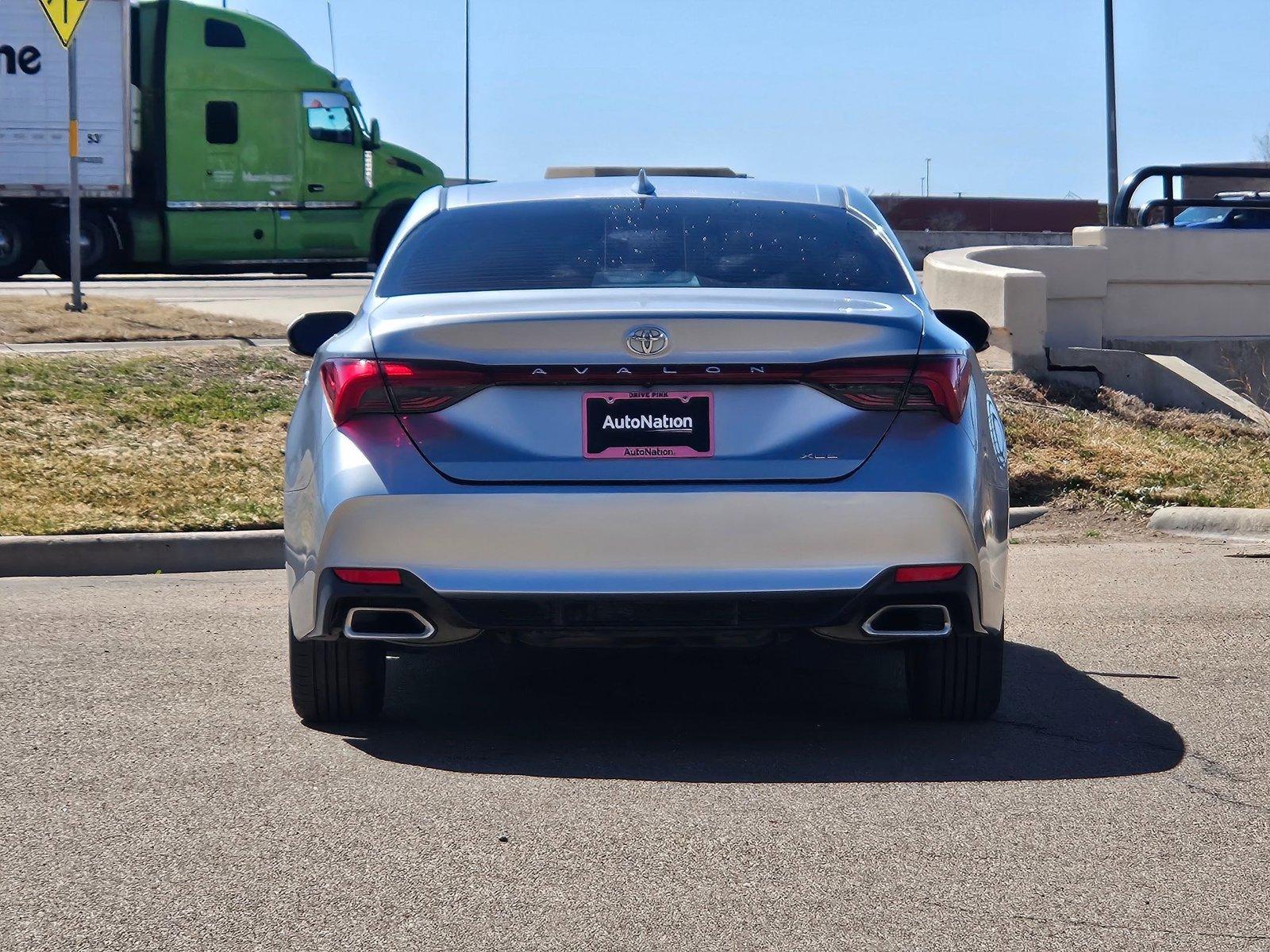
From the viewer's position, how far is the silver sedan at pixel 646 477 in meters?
4.50

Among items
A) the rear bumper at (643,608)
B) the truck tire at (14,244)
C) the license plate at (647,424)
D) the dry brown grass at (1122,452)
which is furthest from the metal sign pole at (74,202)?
the truck tire at (14,244)

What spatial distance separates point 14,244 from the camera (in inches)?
1010

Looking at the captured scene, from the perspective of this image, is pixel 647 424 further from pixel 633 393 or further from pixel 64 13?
pixel 64 13

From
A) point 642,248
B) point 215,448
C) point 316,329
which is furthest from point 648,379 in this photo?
point 215,448

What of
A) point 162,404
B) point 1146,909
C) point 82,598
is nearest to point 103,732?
point 82,598

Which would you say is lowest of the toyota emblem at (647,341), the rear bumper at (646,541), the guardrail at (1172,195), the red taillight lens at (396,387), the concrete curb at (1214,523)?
Result: the concrete curb at (1214,523)

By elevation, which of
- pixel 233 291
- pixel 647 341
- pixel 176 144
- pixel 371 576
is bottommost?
pixel 371 576

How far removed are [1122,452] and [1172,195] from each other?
7.83 metres

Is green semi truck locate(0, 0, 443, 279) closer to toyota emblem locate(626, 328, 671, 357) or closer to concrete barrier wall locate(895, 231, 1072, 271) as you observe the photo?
concrete barrier wall locate(895, 231, 1072, 271)

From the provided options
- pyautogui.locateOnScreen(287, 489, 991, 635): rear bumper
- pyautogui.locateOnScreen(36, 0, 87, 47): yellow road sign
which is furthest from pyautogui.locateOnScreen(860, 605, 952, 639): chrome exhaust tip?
pyautogui.locateOnScreen(36, 0, 87, 47): yellow road sign

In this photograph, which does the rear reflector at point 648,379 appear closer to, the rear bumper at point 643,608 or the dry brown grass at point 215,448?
the rear bumper at point 643,608

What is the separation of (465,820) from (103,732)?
1.46 meters

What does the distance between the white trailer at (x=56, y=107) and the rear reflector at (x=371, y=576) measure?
21.7 m

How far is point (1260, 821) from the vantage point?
4246 mm
